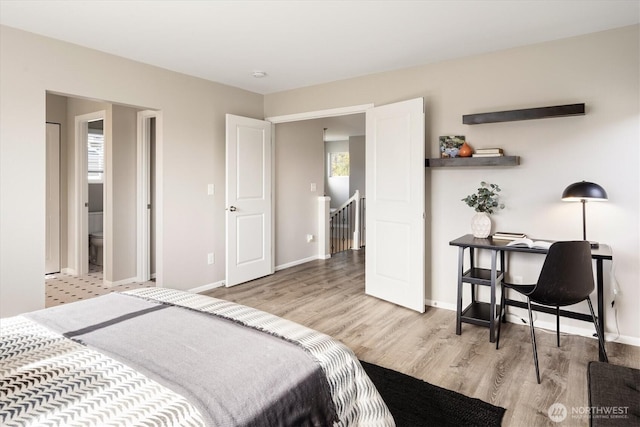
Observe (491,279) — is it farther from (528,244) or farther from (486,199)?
(486,199)

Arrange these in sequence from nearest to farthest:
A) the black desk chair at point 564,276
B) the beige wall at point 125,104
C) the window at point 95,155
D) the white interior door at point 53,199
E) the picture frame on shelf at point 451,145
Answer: the black desk chair at point 564,276
the beige wall at point 125,104
the picture frame on shelf at point 451,145
the white interior door at point 53,199
the window at point 95,155

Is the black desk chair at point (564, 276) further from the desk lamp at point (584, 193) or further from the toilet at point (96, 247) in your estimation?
the toilet at point (96, 247)

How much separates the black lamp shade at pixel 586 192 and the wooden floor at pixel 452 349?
3.71 ft

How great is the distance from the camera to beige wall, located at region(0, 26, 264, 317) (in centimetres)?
295

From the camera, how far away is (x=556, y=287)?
245 centimetres

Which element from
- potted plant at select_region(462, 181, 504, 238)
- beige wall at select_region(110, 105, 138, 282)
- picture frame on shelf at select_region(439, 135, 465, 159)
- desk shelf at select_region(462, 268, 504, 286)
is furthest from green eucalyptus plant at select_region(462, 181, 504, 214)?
beige wall at select_region(110, 105, 138, 282)

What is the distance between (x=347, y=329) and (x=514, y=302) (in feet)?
4.61

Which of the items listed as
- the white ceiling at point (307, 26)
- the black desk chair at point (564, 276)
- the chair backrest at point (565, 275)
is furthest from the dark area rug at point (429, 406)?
the white ceiling at point (307, 26)

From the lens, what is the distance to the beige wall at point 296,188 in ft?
18.2

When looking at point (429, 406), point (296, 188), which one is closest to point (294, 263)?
point (296, 188)

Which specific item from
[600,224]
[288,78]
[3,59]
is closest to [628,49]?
[600,224]

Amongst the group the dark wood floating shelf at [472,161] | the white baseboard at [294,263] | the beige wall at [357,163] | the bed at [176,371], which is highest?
the beige wall at [357,163]

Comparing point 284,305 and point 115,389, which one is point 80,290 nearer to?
point 284,305

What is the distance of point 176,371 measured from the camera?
1.18 meters
